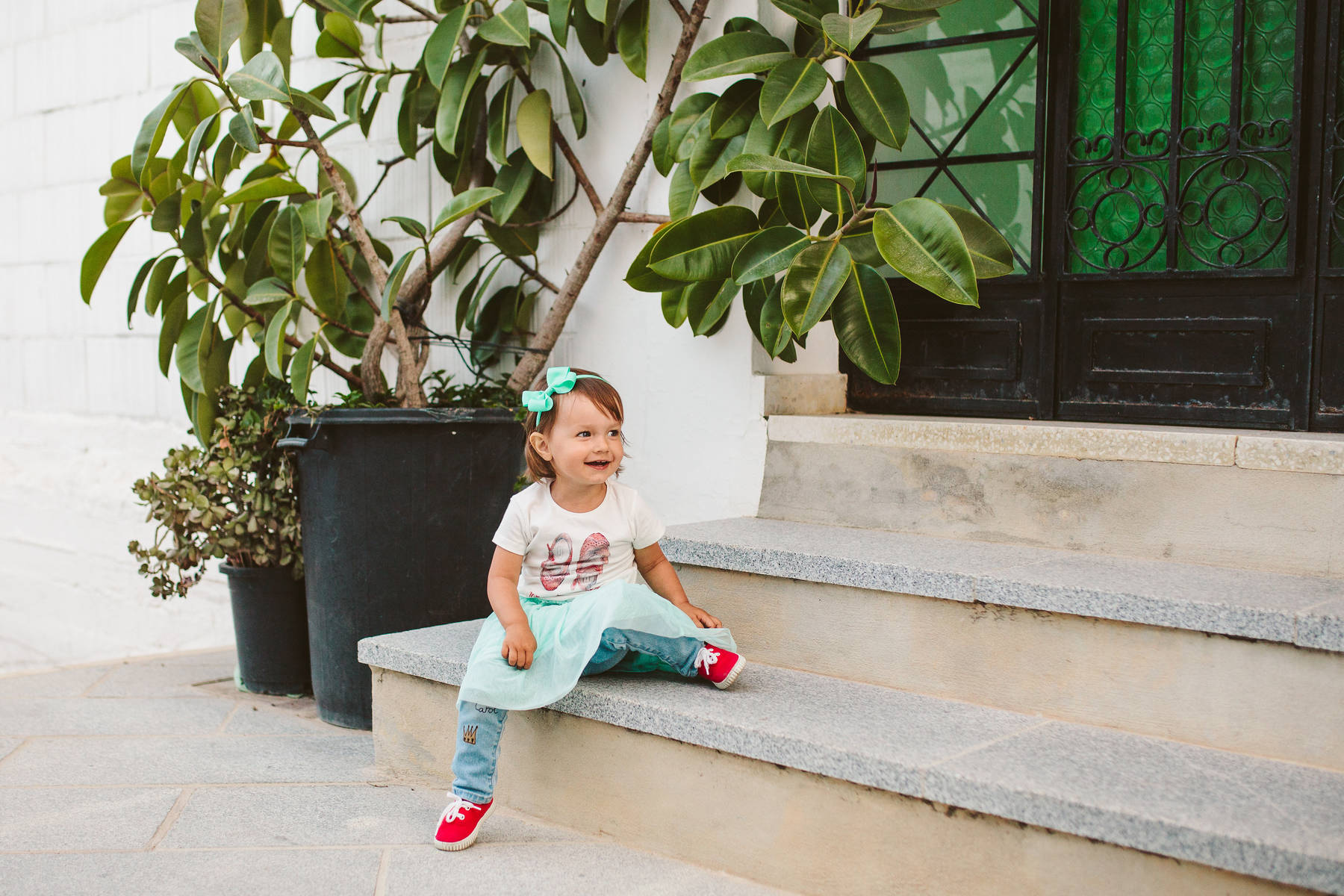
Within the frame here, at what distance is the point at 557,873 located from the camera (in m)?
1.70

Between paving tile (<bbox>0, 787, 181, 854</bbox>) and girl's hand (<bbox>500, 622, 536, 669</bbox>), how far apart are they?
2.07 feet

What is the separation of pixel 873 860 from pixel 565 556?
27.7 inches

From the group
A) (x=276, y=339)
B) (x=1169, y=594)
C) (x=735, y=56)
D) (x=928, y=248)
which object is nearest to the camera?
(x=1169, y=594)

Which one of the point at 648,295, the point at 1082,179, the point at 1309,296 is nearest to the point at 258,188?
the point at 648,295

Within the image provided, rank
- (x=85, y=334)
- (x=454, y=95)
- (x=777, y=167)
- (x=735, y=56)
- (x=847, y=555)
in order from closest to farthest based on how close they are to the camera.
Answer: (x=777, y=167)
(x=847, y=555)
(x=735, y=56)
(x=454, y=95)
(x=85, y=334)

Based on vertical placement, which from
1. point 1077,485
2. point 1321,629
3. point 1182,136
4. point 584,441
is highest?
point 1182,136

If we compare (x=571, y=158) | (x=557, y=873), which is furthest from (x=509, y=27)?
(x=557, y=873)

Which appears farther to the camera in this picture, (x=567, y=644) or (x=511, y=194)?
(x=511, y=194)

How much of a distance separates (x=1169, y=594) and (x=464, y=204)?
147 cm

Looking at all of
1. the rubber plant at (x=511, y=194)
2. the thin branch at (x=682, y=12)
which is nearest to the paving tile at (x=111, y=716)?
the rubber plant at (x=511, y=194)

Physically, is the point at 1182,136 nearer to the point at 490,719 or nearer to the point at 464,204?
the point at 464,204

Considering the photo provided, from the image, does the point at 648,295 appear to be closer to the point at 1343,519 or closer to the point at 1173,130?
the point at 1173,130

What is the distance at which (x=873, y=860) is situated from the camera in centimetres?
154

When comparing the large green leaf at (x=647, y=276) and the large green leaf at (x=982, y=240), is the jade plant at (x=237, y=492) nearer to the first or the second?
the large green leaf at (x=647, y=276)
